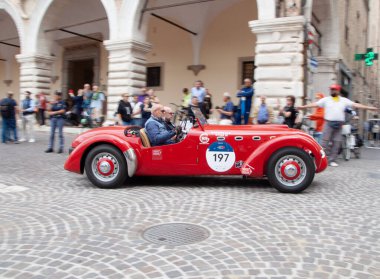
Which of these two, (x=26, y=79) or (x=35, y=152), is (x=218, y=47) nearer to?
(x=26, y=79)

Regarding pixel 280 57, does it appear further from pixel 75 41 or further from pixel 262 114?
pixel 75 41

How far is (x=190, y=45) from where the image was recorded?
62.5 feet

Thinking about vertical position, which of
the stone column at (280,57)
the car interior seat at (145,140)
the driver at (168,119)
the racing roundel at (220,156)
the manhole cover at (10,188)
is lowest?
the manhole cover at (10,188)

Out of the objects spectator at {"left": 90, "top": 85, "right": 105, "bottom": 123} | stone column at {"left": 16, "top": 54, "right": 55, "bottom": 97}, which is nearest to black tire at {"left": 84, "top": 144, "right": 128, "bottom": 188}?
spectator at {"left": 90, "top": 85, "right": 105, "bottom": 123}

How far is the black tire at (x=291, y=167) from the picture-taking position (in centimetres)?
549

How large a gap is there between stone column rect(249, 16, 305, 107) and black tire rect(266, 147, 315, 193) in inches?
213

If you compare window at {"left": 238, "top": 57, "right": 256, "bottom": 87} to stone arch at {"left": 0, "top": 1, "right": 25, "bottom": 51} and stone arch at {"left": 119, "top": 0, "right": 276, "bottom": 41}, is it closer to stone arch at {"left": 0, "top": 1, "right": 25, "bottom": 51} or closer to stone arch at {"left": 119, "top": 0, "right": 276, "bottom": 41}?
stone arch at {"left": 119, "top": 0, "right": 276, "bottom": 41}

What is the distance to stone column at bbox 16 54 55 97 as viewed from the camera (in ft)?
59.2

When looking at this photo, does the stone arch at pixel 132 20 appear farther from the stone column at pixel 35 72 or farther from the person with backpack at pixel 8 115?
the stone column at pixel 35 72

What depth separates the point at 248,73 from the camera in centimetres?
1750

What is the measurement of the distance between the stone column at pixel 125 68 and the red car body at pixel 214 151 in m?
8.67

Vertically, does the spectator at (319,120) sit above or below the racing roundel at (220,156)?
above

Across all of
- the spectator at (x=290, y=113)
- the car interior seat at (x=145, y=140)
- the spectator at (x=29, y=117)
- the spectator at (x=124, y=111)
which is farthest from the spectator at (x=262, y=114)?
the spectator at (x=29, y=117)

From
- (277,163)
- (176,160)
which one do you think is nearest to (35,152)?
(176,160)
